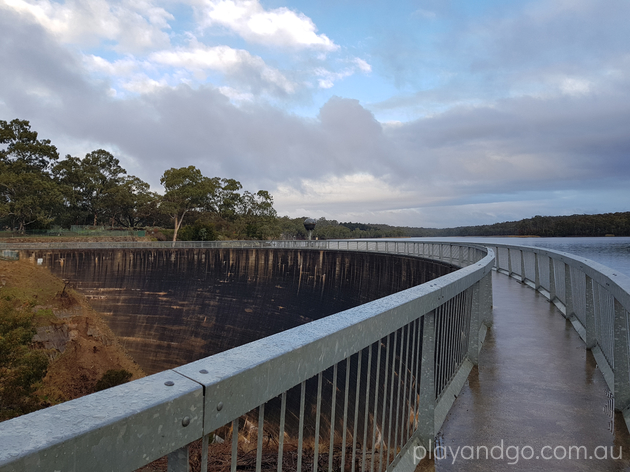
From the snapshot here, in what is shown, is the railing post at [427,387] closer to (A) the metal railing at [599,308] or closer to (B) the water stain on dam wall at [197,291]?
(A) the metal railing at [599,308]

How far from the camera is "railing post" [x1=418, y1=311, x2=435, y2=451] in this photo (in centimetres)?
270

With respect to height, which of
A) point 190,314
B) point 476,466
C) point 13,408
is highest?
point 476,466

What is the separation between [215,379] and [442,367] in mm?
2771

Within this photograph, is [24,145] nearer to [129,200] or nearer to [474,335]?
[129,200]

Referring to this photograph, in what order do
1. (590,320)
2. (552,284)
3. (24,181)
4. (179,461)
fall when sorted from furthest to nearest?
(24,181)
(552,284)
(590,320)
(179,461)

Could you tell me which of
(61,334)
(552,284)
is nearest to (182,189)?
(61,334)

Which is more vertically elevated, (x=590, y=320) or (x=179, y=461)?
(x=179, y=461)

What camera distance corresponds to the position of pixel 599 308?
14.7ft

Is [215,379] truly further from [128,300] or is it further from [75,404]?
[128,300]

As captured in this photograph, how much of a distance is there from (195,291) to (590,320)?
29.6 m

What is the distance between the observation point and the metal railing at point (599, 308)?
10.7 feet

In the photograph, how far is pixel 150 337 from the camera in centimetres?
3039

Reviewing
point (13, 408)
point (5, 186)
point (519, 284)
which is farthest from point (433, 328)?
point (5, 186)

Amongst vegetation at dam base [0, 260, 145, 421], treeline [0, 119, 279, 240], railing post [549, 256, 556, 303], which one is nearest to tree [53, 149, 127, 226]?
treeline [0, 119, 279, 240]
